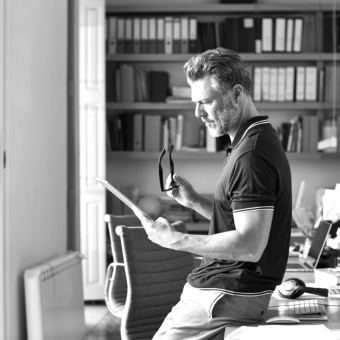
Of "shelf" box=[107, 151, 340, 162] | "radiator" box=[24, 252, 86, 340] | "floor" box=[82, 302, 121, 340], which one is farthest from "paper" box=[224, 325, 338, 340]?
"shelf" box=[107, 151, 340, 162]

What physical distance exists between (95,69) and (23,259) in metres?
2.55

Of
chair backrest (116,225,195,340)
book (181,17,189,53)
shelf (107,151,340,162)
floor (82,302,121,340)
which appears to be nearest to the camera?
chair backrest (116,225,195,340)

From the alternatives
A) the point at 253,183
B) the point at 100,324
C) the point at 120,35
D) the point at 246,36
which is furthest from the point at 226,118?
the point at 120,35

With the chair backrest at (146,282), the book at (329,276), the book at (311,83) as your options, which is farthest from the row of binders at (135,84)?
the book at (329,276)

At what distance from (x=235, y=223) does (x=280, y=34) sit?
4.20 metres

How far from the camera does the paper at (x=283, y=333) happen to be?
1.54 meters

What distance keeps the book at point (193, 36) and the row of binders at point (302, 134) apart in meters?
1.08

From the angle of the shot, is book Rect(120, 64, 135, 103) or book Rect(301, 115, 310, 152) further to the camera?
book Rect(120, 64, 135, 103)

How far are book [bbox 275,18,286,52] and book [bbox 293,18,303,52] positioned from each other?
0.10 metres

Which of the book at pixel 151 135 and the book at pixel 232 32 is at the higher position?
the book at pixel 232 32

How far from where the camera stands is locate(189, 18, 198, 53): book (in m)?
5.52

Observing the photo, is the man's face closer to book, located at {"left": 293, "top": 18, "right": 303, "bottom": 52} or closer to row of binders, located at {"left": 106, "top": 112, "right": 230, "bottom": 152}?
row of binders, located at {"left": 106, "top": 112, "right": 230, "bottom": 152}

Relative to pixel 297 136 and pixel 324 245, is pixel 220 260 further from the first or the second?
pixel 297 136

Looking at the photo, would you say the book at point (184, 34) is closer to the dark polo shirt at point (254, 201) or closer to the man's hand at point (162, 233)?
the dark polo shirt at point (254, 201)
